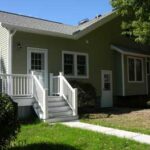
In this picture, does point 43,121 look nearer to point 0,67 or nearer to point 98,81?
Answer: point 0,67

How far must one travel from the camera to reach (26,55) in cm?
1559

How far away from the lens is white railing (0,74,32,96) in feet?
45.1

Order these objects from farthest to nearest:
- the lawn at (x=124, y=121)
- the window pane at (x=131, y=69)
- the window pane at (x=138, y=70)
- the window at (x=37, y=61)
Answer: the window pane at (x=138, y=70)
the window pane at (x=131, y=69)
the window at (x=37, y=61)
the lawn at (x=124, y=121)

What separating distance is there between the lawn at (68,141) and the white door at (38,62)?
205 inches

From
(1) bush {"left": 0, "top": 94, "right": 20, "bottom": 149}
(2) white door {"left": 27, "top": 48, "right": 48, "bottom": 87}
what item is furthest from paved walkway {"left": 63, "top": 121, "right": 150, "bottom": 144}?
(2) white door {"left": 27, "top": 48, "right": 48, "bottom": 87}

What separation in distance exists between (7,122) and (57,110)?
23.4 ft

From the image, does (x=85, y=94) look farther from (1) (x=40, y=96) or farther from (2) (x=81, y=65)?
(1) (x=40, y=96)

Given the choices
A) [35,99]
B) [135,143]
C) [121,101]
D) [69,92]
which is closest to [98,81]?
[121,101]

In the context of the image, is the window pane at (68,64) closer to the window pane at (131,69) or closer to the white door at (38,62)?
the white door at (38,62)

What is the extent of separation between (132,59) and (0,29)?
972 cm

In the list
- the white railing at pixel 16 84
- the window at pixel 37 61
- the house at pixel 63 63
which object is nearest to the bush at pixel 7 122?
the house at pixel 63 63

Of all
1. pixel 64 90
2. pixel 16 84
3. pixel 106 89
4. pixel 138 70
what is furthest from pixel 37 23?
pixel 138 70

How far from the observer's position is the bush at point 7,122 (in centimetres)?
709

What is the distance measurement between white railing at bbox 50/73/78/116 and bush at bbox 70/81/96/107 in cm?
121
